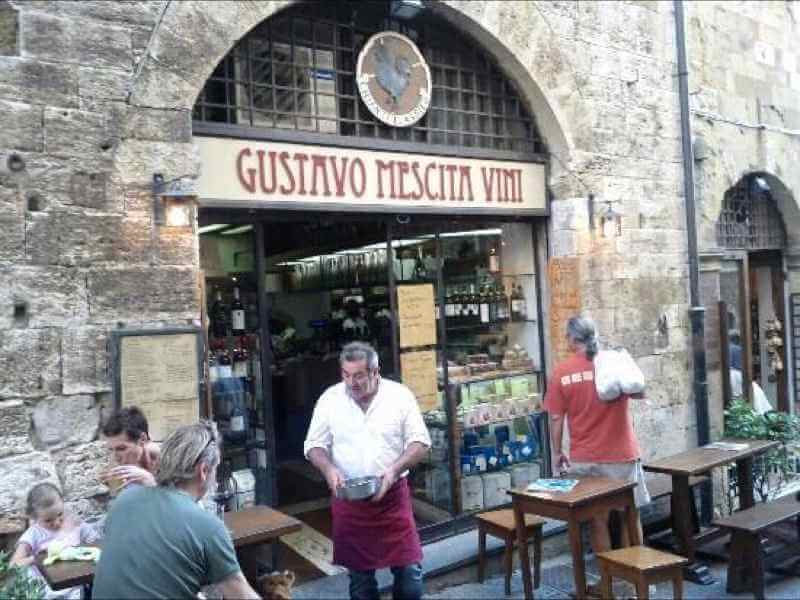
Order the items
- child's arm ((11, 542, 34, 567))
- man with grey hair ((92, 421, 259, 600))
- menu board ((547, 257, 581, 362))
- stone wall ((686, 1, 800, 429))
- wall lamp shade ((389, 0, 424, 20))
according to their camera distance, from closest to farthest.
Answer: man with grey hair ((92, 421, 259, 600)), child's arm ((11, 542, 34, 567)), wall lamp shade ((389, 0, 424, 20)), menu board ((547, 257, 581, 362)), stone wall ((686, 1, 800, 429))

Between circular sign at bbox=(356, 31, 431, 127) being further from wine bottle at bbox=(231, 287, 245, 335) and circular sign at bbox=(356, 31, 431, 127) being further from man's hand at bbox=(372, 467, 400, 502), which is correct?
man's hand at bbox=(372, 467, 400, 502)

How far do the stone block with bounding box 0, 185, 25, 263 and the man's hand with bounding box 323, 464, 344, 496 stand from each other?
185 centimetres

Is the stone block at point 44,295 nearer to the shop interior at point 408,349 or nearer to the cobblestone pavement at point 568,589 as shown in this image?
the shop interior at point 408,349

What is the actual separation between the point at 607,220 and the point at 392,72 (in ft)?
7.22

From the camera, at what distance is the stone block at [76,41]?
12.6 ft

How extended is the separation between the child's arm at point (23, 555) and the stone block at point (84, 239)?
136cm

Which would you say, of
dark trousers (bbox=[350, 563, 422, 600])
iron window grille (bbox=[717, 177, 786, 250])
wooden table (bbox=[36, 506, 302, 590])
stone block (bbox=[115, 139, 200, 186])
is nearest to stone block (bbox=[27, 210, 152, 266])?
stone block (bbox=[115, 139, 200, 186])

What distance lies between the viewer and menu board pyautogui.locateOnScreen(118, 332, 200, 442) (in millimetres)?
3994

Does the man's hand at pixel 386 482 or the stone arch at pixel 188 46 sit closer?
the man's hand at pixel 386 482

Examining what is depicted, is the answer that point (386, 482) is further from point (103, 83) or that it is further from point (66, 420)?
point (103, 83)

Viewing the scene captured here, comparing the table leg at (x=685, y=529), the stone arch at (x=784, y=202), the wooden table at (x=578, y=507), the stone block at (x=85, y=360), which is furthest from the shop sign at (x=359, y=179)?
the stone arch at (x=784, y=202)

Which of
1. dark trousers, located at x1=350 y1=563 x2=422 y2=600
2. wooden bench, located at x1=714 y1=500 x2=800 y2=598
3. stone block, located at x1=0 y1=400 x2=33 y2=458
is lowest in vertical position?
wooden bench, located at x1=714 y1=500 x2=800 y2=598

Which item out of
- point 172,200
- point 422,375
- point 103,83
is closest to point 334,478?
point 172,200

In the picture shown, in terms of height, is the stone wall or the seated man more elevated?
the stone wall
